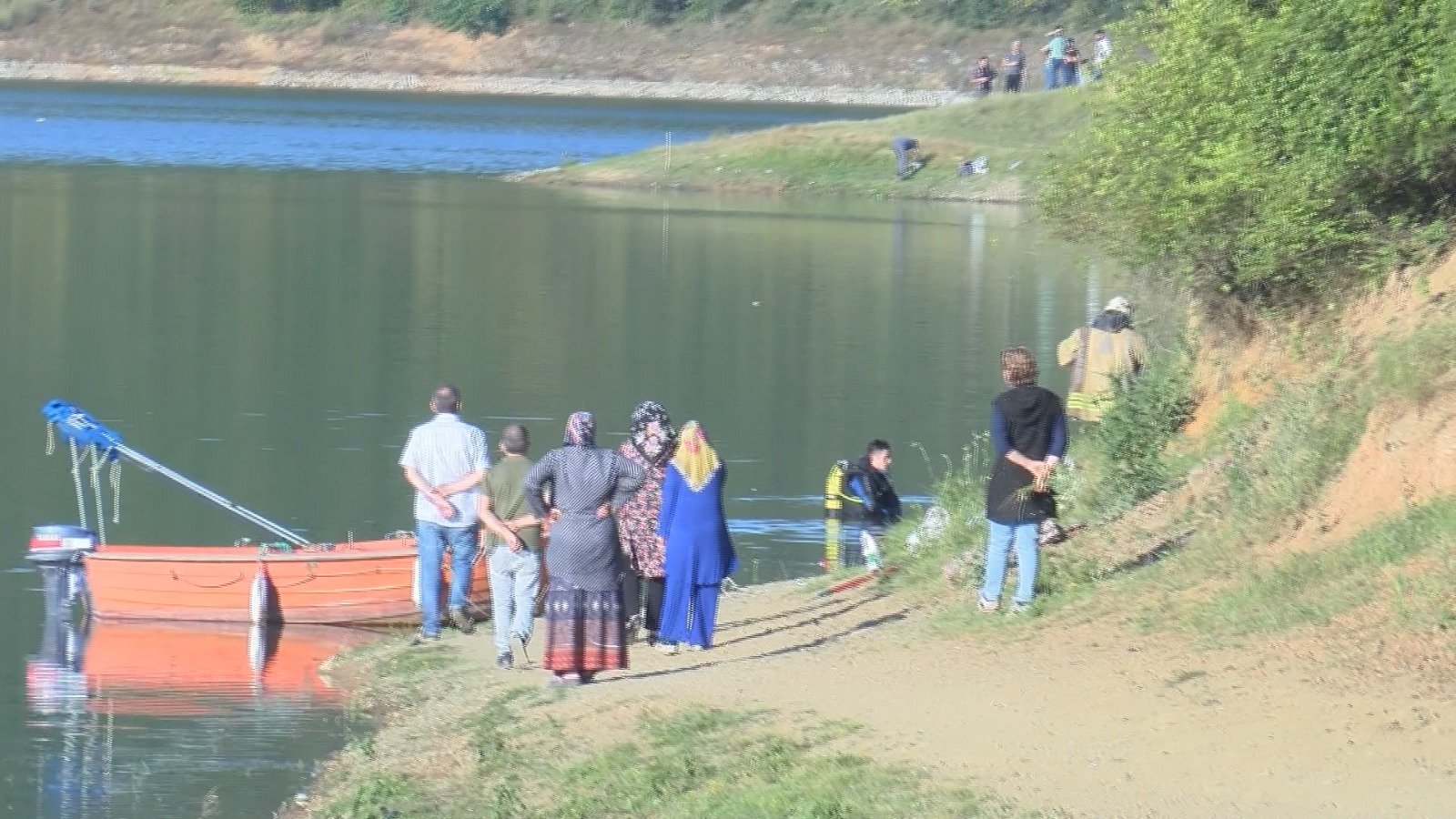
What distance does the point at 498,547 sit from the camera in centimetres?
1292

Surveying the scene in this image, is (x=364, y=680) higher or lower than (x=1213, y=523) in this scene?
lower

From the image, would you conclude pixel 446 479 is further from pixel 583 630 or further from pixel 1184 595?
pixel 1184 595

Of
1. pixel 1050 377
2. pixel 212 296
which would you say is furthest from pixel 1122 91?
pixel 212 296

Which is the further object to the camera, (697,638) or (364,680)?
(364,680)

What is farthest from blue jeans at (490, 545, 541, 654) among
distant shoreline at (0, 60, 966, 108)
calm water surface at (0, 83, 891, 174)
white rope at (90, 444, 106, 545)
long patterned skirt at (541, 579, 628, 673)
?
distant shoreline at (0, 60, 966, 108)

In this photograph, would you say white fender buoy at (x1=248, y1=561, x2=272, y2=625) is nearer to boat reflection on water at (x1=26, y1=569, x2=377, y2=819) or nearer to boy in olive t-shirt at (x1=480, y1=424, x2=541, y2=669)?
boat reflection on water at (x1=26, y1=569, x2=377, y2=819)

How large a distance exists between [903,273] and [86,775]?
85.1 ft

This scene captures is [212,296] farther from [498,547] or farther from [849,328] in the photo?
[498,547]

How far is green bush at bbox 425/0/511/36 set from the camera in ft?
307

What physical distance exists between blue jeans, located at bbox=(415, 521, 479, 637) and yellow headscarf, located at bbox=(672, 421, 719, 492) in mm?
2464

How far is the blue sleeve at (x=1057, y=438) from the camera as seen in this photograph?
11961 millimetres

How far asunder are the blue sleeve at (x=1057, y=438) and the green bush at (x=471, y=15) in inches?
3285

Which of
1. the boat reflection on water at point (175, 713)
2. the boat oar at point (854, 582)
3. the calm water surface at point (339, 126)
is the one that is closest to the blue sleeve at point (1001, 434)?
the boat oar at point (854, 582)

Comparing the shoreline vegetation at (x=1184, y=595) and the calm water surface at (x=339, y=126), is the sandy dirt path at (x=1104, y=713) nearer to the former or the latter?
the shoreline vegetation at (x=1184, y=595)
